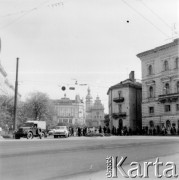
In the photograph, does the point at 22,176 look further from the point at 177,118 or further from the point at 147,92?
the point at 147,92

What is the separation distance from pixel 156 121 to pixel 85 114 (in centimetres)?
12579

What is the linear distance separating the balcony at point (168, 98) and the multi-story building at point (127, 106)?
1001cm

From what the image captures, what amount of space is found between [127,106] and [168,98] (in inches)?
478

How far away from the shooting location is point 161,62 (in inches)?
1916

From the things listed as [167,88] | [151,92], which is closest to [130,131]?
[151,92]

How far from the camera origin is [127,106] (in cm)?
5747

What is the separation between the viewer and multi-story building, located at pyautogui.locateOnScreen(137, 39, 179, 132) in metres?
45.9

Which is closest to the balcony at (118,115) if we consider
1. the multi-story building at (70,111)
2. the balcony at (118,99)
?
the balcony at (118,99)

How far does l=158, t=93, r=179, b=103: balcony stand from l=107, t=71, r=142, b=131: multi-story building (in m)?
10.0

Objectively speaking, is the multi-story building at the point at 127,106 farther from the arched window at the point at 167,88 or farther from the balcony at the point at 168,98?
the arched window at the point at 167,88

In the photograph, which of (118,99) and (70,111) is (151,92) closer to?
(118,99)

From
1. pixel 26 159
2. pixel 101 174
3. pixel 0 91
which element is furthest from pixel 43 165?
pixel 0 91

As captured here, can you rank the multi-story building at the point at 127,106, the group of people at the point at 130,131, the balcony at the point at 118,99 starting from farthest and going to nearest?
the balcony at the point at 118,99, the multi-story building at the point at 127,106, the group of people at the point at 130,131

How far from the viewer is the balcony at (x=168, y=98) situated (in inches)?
1781
